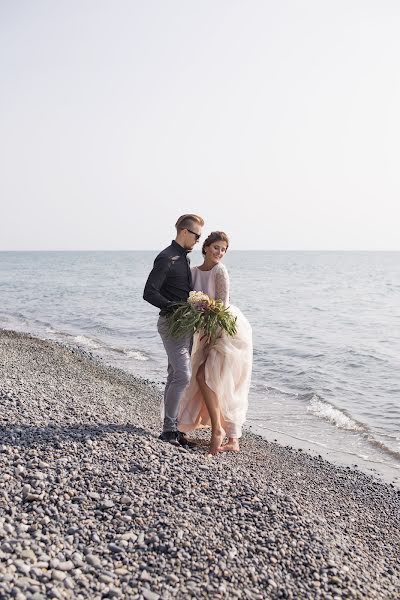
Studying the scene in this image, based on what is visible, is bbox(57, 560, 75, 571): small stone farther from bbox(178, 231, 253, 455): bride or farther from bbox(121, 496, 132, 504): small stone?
bbox(178, 231, 253, 455): bride

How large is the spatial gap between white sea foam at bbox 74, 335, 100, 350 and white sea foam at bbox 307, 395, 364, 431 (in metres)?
8.40

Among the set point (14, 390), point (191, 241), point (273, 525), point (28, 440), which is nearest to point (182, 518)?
point (273, 525)

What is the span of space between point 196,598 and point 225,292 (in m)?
3.87

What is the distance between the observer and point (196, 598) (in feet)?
12.9

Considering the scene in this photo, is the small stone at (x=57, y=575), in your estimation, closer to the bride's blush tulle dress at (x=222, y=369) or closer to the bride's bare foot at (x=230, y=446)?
the bride's blush tulle dress at (x=222, y=369)

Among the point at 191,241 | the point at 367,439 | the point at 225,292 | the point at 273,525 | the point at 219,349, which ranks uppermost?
the point at 191,241

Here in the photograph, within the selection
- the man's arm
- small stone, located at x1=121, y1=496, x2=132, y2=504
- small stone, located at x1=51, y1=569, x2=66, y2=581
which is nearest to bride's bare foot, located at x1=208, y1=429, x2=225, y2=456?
the man's arm

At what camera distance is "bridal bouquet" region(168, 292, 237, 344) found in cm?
682

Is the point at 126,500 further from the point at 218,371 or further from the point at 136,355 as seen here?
the point at 136,355

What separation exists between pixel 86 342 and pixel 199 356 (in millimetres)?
12814

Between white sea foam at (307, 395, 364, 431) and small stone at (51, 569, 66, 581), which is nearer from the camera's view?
small stone at (51, 569, 66, 581)

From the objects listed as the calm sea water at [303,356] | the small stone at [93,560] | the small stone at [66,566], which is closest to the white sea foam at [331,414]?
the calm sea water at [303,356]

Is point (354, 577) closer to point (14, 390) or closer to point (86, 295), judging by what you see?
point (14, 390)

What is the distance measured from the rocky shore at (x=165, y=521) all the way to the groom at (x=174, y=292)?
489 mm
